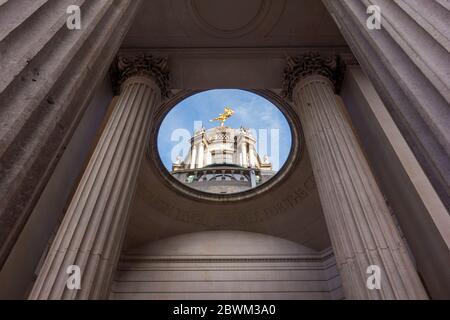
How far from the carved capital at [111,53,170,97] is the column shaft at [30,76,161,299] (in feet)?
4.23

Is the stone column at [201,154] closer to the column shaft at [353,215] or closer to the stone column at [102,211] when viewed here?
the stone column at [102,211]

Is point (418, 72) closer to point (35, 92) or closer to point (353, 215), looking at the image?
point (353, 215)

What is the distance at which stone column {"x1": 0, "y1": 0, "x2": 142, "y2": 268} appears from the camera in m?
1.79

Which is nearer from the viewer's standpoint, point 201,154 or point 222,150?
point 201,154

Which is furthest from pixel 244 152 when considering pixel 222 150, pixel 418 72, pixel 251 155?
pixel 418 72

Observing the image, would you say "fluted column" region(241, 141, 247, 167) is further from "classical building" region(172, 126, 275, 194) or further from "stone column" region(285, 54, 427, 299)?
"stone column" region(285, 54, 427, 299)

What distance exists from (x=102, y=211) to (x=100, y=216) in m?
0.09

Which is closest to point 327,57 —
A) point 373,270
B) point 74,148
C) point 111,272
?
point 373,270

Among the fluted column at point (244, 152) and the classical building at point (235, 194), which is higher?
the fluted column at point (244, 152)

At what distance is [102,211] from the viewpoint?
4.59 m

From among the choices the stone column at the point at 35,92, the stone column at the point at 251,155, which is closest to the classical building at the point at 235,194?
the stone column at the point at 35,92

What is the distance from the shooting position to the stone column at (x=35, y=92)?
1789 millimetres

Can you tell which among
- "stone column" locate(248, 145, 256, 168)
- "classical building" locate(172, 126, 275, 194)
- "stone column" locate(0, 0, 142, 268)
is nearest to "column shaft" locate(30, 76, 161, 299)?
"stone column" locate(0, 0, 142, 268)

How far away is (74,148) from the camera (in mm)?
6027
